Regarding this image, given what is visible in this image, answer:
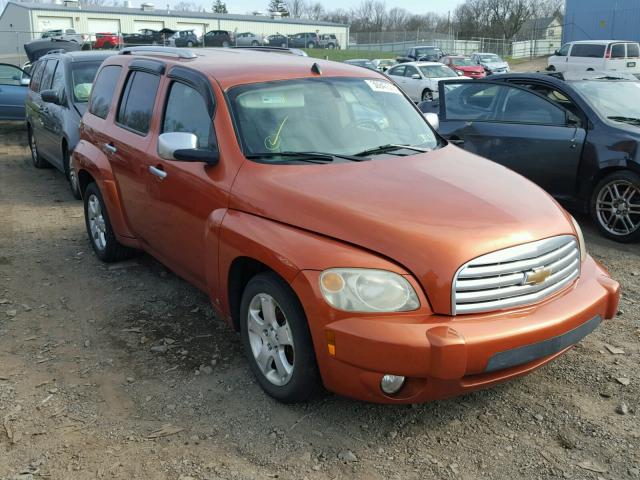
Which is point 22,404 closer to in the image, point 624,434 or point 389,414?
point 389,414

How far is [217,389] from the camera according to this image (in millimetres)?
3725

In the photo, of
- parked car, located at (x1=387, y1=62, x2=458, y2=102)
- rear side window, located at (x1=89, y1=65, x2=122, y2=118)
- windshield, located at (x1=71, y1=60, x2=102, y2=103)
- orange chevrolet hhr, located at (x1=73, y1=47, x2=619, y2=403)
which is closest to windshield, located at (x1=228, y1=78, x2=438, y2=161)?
orange chevrolet hhr, located at (x1=73, y1=47, x2=619, y2=403)

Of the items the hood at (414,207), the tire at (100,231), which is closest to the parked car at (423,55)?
the tire at (100,231)

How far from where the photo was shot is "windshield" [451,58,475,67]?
1233 inches

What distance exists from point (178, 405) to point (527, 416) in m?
1.87

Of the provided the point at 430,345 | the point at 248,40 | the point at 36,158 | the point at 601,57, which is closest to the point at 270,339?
the point at 430,345

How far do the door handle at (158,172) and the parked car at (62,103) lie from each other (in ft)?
12.5

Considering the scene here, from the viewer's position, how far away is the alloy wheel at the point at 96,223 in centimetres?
582

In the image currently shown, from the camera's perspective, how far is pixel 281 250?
3223 millimetres

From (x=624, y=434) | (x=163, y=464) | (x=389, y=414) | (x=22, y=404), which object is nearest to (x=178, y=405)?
(x=163, y=464)

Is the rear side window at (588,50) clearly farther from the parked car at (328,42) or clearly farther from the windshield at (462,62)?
the parked car at (328,42)

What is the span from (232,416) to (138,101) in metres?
2.75

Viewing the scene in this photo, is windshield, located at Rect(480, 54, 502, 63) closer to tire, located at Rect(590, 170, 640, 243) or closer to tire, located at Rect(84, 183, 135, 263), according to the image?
tire, located at Rect(590, 170, 640, 243)

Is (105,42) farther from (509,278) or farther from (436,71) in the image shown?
(509,278)
